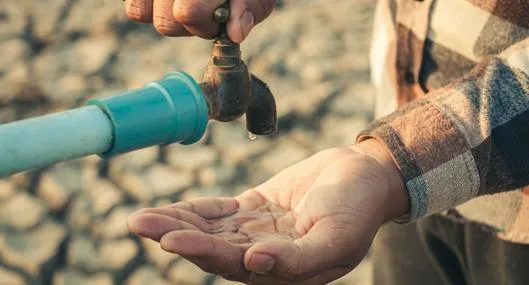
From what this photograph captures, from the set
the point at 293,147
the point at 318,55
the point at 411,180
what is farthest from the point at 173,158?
the point at 411,180

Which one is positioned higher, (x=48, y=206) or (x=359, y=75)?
(x=359, y=75)

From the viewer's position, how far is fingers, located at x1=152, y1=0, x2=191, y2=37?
1398 millimetres

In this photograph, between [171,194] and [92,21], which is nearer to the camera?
[171,194]

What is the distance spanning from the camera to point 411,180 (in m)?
1.56

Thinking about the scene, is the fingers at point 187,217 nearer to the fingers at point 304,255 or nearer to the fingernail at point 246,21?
the fingers at point 304,255

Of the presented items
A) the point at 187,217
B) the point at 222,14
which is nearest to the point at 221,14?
the point at 222,14

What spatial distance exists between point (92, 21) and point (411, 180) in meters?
3.65

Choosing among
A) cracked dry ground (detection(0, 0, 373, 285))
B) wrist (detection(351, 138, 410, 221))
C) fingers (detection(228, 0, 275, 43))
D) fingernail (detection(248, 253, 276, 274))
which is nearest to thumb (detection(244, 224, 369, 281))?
fingernail (detection(248, 253, 276, 274))

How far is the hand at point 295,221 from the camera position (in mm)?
1390

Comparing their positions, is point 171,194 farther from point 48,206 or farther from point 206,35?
point 206,35

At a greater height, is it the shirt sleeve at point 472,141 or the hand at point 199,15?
the hand at point 199,15

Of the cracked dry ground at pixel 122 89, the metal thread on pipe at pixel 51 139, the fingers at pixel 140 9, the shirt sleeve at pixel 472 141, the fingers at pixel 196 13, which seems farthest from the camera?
the cracked dry ground at pixel 122 89

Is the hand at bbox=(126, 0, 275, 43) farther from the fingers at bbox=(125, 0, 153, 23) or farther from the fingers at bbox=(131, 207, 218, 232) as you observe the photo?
A: the fingers at bbox=(131, 207, 218, 232)

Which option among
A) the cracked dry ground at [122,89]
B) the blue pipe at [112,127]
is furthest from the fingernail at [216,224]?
the cracked dry ground at [122,89]
